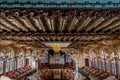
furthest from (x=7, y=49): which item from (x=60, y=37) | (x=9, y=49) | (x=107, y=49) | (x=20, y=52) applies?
(x=107, y=49)

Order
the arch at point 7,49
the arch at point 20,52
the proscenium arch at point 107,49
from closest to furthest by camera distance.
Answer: the proscenium arch at point 107,49 → the arch at point 7,49 → the arch at point 20,52

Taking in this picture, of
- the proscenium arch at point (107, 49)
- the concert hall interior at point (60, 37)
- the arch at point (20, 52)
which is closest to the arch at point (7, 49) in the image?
the concert hall interior at point (60, 37)

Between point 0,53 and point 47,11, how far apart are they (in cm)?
1140

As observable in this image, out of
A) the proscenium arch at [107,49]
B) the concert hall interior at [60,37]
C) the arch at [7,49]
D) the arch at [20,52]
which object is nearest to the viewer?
the concert hall interior at [60,37]

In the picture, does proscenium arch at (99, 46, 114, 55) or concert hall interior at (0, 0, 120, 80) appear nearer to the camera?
concert hall interior at (0, 0, 120, 80)

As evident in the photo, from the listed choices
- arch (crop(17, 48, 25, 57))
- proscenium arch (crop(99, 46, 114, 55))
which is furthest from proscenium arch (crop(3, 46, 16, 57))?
proscenium arch (crop(99, 46, 114, 55))

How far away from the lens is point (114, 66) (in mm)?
14953

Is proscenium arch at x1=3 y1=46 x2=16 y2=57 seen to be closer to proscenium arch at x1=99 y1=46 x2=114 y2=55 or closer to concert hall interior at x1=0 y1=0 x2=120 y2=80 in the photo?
concert hall interior at x1=0 y1=0 x2=120 y2=80

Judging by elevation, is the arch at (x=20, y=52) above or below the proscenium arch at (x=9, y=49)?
below

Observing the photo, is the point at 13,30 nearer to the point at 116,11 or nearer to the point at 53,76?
the point at 116,11

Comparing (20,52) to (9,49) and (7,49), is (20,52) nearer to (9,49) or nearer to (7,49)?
(9,49)

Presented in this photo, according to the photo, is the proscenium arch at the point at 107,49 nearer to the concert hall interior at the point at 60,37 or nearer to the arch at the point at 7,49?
the concert hall interior at the point at 60,37

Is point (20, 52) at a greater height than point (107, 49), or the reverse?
point (107, 49)

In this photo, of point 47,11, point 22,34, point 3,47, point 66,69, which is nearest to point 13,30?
point 22,34
